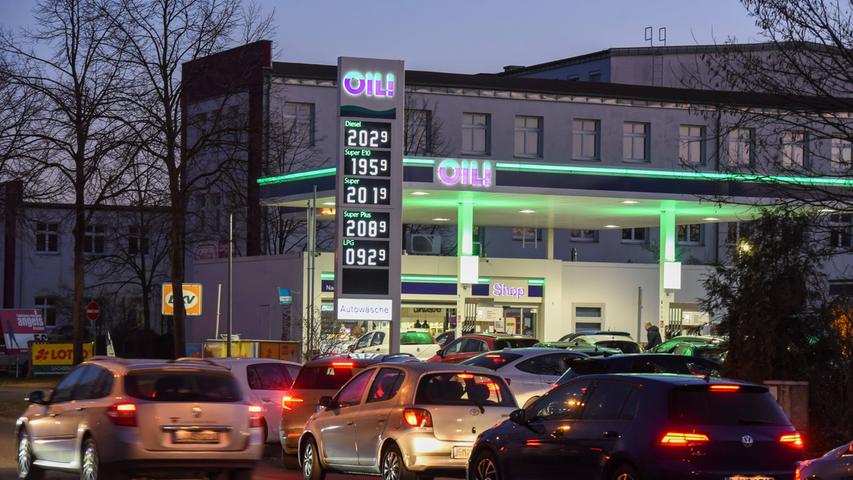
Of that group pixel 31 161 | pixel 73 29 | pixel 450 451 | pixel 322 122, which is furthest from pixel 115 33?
pixel 322 122

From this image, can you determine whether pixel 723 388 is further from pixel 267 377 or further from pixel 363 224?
pixel 363 224

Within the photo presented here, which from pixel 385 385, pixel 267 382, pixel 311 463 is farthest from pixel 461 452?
pixel 267 382

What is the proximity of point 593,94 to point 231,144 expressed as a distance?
34.2 metres

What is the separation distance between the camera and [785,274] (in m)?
21.6

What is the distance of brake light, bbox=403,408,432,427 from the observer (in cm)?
1587

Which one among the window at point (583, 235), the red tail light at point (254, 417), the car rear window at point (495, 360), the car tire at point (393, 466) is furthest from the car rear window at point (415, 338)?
the red tail light at point (254, 417)

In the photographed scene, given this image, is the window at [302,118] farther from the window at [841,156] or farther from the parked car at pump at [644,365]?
the parked car at pump at [644,365]

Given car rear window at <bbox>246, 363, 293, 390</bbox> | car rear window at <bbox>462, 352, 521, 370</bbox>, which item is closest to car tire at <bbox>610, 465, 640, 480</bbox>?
car rear window at <bbox>246, 363, 293, 390</bbox>

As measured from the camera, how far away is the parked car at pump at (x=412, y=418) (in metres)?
15.9

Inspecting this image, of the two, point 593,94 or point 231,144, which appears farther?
point 593,94

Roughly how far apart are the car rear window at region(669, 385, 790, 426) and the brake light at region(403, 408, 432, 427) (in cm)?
383

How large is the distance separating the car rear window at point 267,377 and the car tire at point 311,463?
372 cm

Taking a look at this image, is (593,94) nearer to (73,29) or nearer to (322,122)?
(322,122)

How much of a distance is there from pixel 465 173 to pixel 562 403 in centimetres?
2921
